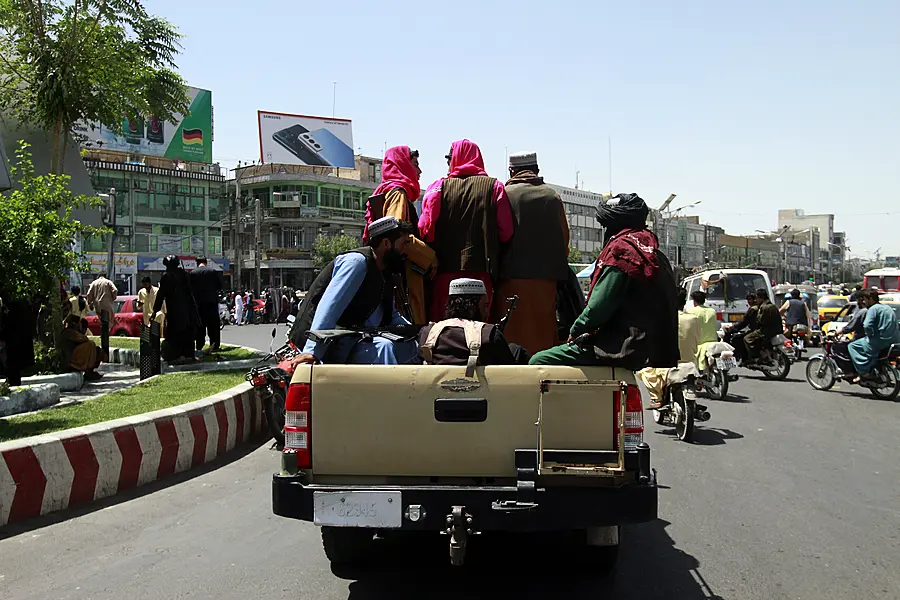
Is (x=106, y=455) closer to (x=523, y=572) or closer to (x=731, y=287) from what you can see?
(x=523, y=572)

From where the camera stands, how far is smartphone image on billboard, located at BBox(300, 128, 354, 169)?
203 feet

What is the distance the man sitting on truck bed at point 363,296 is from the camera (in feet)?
15.4

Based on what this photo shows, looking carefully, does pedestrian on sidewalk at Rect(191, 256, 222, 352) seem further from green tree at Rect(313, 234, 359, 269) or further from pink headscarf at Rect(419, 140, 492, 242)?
green tree at Rect(313, 234, 359, 269)

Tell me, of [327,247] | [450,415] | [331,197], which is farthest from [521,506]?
[331,197]

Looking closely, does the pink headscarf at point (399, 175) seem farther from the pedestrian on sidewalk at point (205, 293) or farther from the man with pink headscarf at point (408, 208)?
the pedestrian on sidewalk at point (205, 293)

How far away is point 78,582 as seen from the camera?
4.71m

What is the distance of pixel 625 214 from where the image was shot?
4875 millimetres

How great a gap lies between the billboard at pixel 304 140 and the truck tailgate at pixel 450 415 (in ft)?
188

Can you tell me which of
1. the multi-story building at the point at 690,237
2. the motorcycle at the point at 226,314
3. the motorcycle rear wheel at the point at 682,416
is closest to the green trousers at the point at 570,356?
the motorcycle rear wheel at the point at 682,416

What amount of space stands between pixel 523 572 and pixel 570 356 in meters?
1.33

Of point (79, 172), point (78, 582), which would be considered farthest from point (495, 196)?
point (79, 172)

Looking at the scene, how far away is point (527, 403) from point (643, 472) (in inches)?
25.8

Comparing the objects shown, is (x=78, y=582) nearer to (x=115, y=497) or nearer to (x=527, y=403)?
(x=115, y=497)

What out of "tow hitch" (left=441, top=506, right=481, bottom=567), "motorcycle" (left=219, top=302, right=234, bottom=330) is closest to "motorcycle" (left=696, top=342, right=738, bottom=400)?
"tow hitch" (left=441, top=506, right=481, bottom=567)
